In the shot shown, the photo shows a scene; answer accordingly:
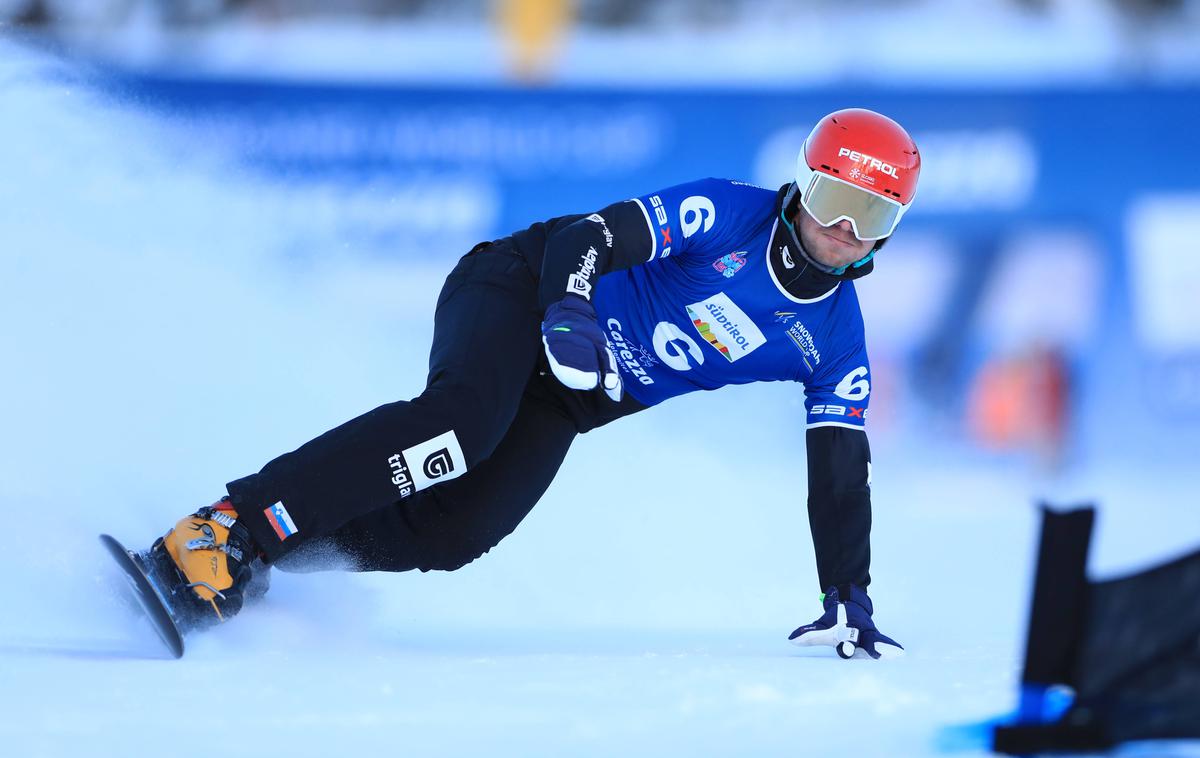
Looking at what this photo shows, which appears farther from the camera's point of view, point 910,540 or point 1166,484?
point 1166,484

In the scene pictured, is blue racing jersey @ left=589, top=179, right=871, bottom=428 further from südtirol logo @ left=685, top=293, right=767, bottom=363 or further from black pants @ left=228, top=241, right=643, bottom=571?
black pants @ left=228, top=241, right=643, bottom=571

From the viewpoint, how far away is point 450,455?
3.29 metres

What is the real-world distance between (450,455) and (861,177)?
1303mm

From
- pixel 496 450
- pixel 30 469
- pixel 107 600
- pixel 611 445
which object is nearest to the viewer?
pixel 107 600

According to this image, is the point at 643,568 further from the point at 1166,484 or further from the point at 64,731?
the point at 1166,484

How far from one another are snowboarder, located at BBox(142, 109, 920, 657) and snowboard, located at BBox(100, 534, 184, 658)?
0.22 ft

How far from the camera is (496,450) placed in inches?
148

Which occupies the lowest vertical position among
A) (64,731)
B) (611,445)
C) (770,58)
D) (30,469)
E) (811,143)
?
(64,731)

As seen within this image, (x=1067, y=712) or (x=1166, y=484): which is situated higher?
(x=1166, y=484)

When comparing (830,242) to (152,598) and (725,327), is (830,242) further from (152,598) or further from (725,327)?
(152,598)

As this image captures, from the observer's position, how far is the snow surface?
2.25 m

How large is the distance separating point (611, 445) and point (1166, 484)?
3.30 m

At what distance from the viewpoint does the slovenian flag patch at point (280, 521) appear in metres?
3.14

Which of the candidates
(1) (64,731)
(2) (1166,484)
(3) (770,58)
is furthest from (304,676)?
(3) (770,58)
